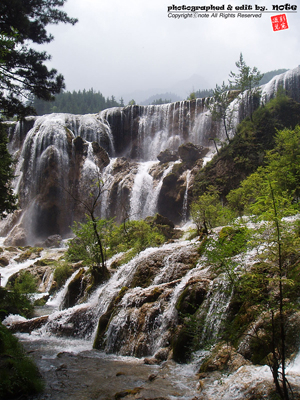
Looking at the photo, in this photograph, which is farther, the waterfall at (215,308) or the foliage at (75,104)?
the foliage at (75,104)

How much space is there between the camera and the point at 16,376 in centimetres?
551

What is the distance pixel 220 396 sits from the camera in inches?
185

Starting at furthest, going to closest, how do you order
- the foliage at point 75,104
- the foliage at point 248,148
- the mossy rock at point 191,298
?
the foliage at point 75,104 → the foliage at point 248,148 → the mossy rock at point 191,298

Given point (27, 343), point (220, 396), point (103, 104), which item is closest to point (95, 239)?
point (27, 343)

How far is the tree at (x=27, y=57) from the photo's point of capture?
28.3ft

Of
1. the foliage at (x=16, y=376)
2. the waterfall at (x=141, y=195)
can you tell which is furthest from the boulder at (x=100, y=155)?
the foliage at (x=16, y=376)

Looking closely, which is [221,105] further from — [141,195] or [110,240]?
[110,240]

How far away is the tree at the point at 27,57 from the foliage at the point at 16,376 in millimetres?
6859

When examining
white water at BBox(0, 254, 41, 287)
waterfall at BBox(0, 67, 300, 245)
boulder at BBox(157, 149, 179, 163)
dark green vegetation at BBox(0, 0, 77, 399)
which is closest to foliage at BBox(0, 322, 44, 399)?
dark green vegetation at BBox(0, 0, 77, 399)

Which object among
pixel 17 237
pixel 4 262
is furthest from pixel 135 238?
pixel 17 237

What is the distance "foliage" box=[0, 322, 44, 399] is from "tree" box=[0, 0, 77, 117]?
6.86 metres

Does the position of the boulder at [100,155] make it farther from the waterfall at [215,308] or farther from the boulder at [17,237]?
the waterfall at [215,308]

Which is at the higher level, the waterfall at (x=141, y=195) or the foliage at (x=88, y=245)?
the waterfall at (x=141, y=195)

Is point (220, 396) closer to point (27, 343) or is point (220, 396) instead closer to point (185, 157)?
point (27, 343)
